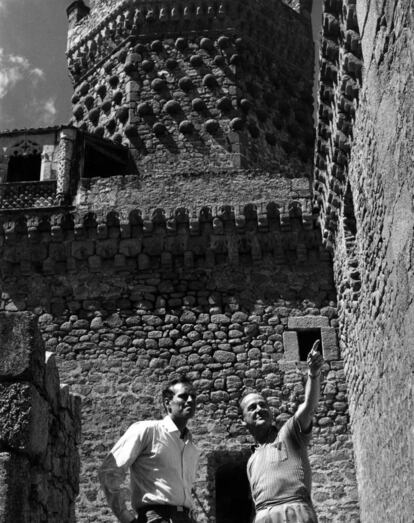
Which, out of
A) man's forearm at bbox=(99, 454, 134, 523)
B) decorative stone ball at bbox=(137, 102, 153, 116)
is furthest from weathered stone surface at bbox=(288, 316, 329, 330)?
man's forearm at bbox=(99, 454, 134, 523)

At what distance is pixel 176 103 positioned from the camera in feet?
46.7

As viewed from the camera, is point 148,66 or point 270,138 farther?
point 148,66

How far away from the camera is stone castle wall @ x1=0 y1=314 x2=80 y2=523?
507 cm

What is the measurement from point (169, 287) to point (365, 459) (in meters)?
3.89

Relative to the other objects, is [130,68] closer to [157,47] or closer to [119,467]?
[157,47]

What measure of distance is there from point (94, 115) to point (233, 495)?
7436mm

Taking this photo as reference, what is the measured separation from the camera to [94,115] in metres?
14.9

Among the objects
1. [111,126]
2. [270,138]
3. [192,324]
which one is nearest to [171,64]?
[111,126]

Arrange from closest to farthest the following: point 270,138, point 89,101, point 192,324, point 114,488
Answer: point 114,488 → point 192,324 → point 270,138 → point 89,101

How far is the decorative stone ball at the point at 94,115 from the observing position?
48.7 ft

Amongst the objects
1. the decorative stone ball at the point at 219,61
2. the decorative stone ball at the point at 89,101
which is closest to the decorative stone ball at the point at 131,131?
the decorative stone ball at the point at 89,101

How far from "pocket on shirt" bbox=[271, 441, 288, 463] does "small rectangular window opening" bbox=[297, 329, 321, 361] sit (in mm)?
6209

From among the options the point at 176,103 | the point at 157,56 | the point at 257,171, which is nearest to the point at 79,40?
the point at 157,56

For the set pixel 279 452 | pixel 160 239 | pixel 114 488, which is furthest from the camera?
pixel 160 239
